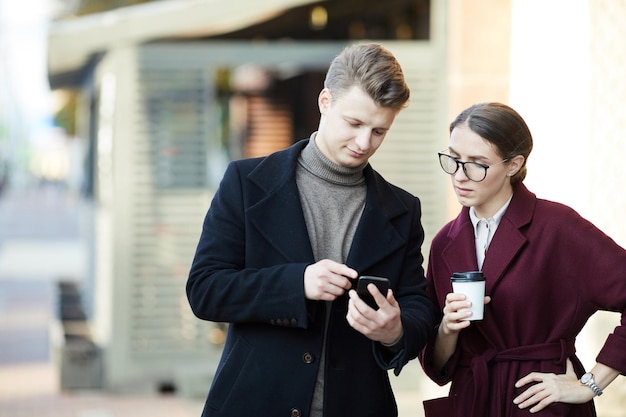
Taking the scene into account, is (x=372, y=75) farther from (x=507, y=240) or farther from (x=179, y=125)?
(x=179, y=125)

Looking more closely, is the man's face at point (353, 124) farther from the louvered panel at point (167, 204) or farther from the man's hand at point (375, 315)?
the louvered panel at point (167, 204)

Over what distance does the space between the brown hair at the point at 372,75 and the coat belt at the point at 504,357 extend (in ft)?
2.49

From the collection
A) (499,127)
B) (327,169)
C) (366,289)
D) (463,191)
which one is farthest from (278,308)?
(499,127)

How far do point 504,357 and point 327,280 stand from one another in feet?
2.21

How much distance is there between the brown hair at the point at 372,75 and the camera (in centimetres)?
288

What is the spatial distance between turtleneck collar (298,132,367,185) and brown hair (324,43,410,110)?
0.19 meters

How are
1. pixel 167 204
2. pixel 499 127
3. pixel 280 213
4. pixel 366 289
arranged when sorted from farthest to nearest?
pixel 167 204, pixel 499 127, pixel 280 213, pixel 366 289

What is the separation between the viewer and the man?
2.89 metres

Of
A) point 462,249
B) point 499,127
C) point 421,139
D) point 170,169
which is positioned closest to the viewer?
point 499,127

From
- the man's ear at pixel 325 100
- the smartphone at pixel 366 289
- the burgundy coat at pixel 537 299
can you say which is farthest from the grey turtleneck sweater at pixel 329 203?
the burgundy coat at pixel 537 299

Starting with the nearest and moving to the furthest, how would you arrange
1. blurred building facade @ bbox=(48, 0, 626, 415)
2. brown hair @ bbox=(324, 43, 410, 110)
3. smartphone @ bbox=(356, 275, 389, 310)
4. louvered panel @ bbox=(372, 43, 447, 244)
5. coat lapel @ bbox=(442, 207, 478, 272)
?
smartphone @ bbox=(356, 275, 389, 310) → brown hair @ bbox=(324, 43, 410, 110) → coat lapel @ bbox=(442, 207, 478, 272) → blurred building facade @ bbox=(48, 0, 626, 415) → louvered panel @ bbox=(372, 43, 447, 244)

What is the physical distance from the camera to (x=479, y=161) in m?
3.14

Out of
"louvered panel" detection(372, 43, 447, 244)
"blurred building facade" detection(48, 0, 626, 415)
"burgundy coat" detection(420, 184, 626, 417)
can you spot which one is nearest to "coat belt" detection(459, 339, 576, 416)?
"burgundy coat" detection(420, 184, 626, 417)

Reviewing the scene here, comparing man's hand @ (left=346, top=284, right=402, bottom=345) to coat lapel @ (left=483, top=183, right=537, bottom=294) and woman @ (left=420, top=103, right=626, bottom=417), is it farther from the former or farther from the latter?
coat lapel @ (left=483, top=183, right=537, bottom=294)
